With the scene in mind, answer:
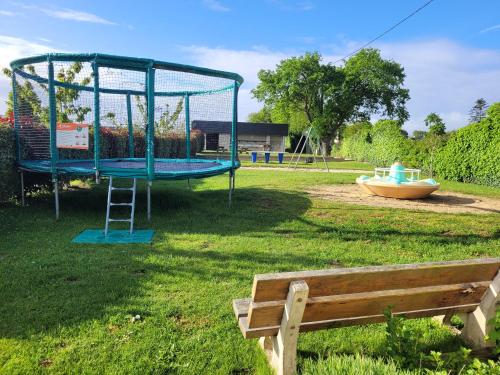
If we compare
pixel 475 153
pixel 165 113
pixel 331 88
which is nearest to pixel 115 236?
pixel 165 113

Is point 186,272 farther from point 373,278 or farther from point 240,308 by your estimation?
point 373,278

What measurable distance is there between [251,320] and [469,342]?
1.73 m

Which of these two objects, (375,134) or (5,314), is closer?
(5,314)

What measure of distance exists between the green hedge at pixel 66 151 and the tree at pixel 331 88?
27.6 metres

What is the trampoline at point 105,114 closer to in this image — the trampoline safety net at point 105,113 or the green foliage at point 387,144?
the trampoline safety net at point 105,113

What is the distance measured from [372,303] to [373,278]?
21 cm

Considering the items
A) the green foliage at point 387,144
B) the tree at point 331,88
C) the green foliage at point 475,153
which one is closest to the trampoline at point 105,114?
the green foliage at point 475,153

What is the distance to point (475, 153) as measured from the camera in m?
14.0

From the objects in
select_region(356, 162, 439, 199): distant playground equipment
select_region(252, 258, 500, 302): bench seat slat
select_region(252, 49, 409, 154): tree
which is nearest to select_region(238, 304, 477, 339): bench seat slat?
select_region(252, 258, 500, 302): bench seat slat

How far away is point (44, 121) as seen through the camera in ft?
27.2

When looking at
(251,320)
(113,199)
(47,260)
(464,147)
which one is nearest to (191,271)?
(47,260)

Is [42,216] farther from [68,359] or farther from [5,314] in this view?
[68,359]

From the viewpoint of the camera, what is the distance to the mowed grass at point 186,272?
261 cm

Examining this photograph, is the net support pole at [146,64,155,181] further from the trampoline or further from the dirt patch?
the dirt patch
